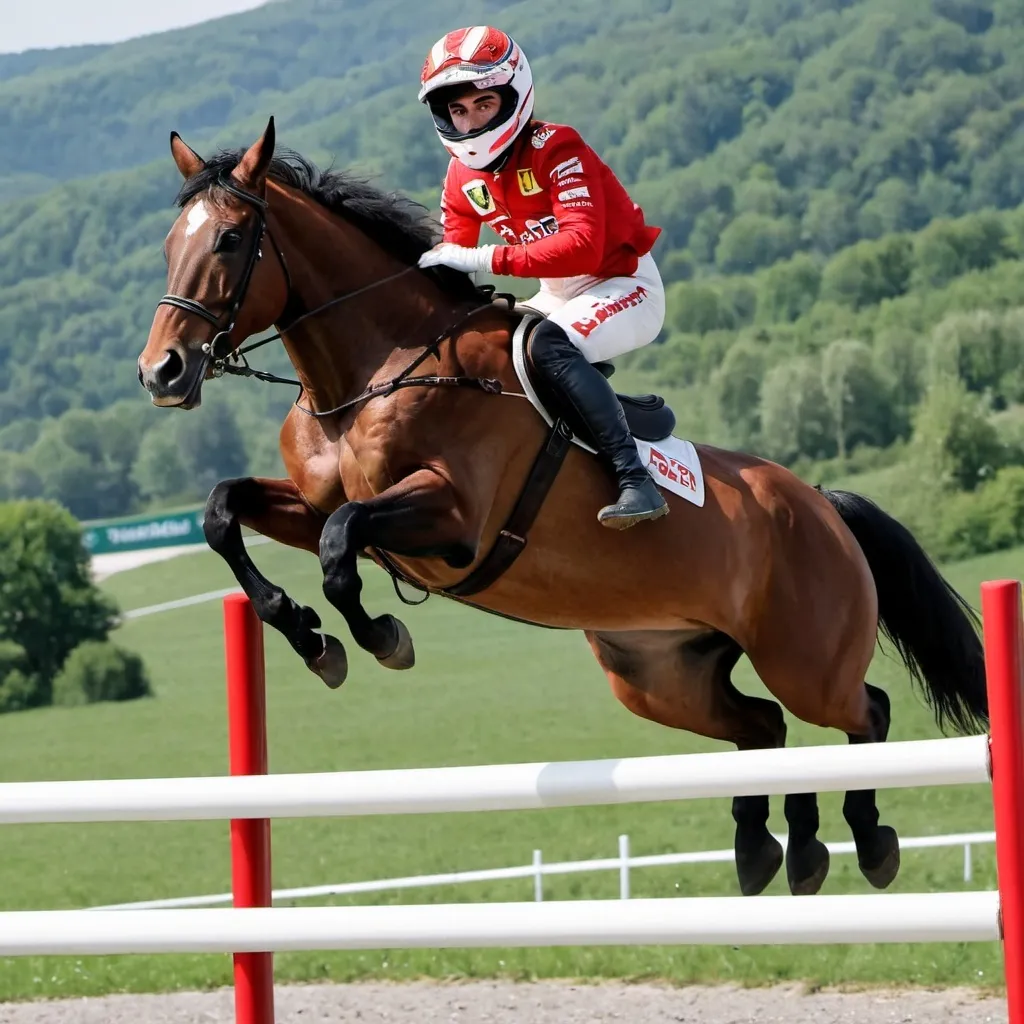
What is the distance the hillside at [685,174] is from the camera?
141 ft

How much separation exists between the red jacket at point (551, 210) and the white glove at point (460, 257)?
2.0 inches

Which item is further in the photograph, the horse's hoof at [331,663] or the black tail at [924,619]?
the black tail at [924,619]

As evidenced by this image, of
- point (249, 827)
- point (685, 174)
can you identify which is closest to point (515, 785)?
point (249, 827)

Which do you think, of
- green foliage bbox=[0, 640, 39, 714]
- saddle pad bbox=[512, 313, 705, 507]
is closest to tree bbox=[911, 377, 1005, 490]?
green foliage bbox=[0, 640, 39, 714]

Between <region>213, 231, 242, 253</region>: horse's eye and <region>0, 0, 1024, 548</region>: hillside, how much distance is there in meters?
32.9

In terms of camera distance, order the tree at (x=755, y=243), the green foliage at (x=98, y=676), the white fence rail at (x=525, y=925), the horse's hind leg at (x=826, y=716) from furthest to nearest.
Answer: the tree at (x=755, y=243) → the green foliage at (x=98, y=676) → the horse's hind leg at (x=826, y=716) → the white fence rail at (x=525, y=925)

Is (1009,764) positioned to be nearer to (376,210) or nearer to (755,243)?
(376,210)

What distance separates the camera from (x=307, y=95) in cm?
7475

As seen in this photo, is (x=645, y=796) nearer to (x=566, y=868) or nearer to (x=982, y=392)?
(x=566, y=868)

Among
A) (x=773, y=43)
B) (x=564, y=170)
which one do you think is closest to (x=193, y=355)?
(x=564, y=170)

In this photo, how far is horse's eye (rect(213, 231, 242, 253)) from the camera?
4070 millimetres

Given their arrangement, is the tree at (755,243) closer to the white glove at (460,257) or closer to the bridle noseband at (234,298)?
the white glove at (460,257)

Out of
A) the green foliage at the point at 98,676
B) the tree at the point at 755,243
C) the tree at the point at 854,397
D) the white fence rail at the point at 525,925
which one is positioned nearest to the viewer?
the white fence rail at the point at 525,925

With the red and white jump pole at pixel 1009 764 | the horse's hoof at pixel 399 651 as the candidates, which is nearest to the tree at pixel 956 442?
the horse's hoof at pixel 399 651
